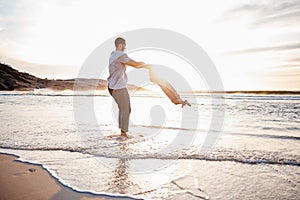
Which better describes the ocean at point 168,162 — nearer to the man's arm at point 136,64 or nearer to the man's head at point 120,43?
the man's arm at point 136,64

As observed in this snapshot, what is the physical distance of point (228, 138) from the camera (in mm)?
5609

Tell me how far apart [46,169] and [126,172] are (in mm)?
1007

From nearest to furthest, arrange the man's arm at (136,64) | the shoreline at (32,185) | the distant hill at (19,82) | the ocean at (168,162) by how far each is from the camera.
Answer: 1. the shoreline at (32,185)
2. the ocean at (168,162)
3. the man's arm at (136,64)
4. the distant hill at (19,82)

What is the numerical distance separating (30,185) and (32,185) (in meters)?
0.02

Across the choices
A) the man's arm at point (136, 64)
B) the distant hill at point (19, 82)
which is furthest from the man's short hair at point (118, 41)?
the distant hill at point (19, 82)

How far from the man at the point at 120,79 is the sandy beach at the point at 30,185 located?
2.73 meters

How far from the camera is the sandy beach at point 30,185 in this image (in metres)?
2.44

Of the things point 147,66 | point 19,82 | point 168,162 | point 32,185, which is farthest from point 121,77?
point 19,82

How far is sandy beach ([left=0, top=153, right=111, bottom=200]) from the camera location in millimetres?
2439

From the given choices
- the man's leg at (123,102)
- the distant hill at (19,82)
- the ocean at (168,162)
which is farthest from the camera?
the distant hill at (19,82)

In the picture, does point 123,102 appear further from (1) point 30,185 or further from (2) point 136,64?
(1) point 30,185

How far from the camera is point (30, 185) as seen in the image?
2.70 meters

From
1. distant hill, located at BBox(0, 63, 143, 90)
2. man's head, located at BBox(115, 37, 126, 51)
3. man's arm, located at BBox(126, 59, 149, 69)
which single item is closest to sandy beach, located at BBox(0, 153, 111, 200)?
man's arm, located at BBox(126, 59, 149, 69)

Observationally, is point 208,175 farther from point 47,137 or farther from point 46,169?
point 47,137
